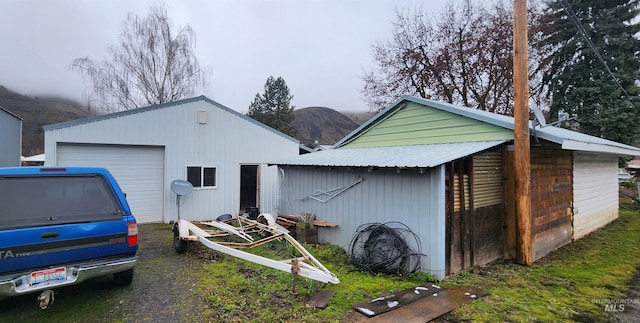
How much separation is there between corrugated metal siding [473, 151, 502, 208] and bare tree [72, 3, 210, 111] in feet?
58.5

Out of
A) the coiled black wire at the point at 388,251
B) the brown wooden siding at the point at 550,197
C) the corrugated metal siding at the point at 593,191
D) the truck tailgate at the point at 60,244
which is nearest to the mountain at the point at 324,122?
the corrugated metal siding at the point at 593,191

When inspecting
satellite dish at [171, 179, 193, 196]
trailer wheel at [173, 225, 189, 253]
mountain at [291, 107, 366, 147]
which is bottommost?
trailer wheel at [173, 225, 189, 253]

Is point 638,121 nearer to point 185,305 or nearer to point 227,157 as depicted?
point 227,157

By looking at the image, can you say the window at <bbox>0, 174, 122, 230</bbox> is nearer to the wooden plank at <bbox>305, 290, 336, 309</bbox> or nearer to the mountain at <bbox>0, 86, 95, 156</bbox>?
the wooden plank at <bbox>305, 290, 336, 309</bbox>

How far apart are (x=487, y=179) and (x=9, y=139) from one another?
19.6 m

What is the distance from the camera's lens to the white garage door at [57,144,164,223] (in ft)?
30.9

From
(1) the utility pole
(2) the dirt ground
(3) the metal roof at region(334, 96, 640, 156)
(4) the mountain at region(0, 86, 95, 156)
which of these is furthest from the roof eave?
(4) the mountain at region(0, 86, 95, 156)

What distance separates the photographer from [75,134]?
9.04 meters

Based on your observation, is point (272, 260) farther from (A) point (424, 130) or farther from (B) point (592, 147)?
(B) point (592, 147)

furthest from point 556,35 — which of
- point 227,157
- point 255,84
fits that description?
point 255,84

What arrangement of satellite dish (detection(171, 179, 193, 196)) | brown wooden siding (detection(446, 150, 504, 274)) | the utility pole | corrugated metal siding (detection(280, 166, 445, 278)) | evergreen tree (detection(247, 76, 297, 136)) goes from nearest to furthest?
corrugated metal siding (detection(280, 166, 445, 278)) < brown wooden siding (detection(446, 150, 504, 274)) < the utility pole < satellite dish (detection(171, 179, 193, 196)) < evergreen tree (detection(247, 76, 297, 136))

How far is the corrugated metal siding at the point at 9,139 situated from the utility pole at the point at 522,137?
19.2 m

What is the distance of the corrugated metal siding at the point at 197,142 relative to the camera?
31.2 feet

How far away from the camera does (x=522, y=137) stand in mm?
5965
